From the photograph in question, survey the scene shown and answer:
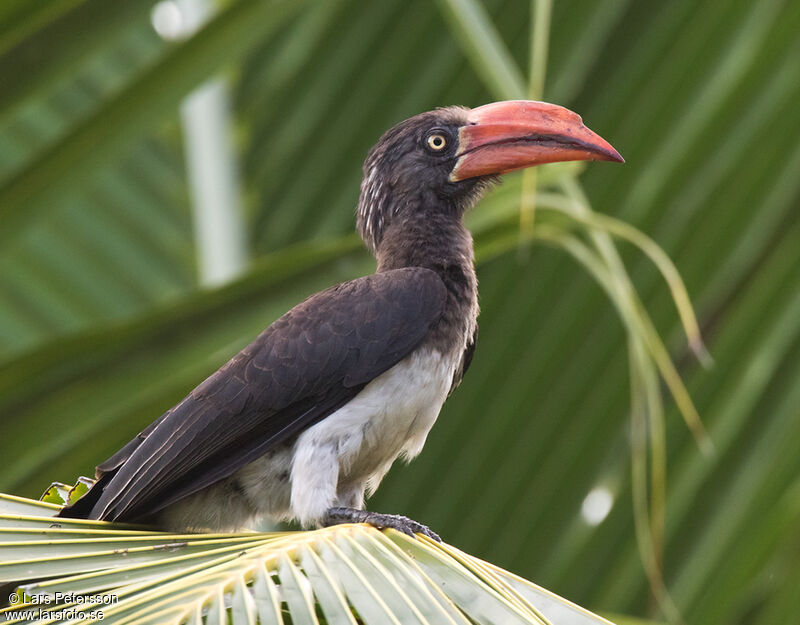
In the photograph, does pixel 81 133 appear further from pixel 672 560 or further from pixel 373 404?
pixel 672 560

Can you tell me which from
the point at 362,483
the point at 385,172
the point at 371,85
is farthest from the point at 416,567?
the point at 371,85

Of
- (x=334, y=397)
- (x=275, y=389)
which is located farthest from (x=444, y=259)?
(x=275, y=389)

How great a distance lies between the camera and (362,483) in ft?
11.6

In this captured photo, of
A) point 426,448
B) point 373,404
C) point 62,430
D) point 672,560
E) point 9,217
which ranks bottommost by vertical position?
point 672,560

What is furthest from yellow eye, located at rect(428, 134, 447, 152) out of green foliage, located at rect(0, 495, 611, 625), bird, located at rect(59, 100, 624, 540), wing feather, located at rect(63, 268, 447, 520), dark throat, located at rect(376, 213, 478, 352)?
green foliage, located at rect(0, 495, 611, 625)

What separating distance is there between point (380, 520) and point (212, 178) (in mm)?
2562

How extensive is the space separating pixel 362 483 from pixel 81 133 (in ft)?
4.48

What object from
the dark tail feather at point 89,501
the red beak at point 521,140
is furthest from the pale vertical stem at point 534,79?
the dark tail feather at point 89,501

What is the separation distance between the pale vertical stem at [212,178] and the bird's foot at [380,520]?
5.18 ft

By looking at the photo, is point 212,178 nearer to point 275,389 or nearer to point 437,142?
point 437,142

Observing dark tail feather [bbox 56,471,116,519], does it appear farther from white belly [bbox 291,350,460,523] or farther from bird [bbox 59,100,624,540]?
white belly [bbox 291,350,460,523]

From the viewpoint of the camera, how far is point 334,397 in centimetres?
328

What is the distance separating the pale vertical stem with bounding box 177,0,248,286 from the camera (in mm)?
4723

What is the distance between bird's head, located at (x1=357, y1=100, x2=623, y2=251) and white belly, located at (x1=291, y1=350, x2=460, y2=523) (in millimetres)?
683
